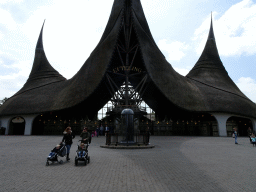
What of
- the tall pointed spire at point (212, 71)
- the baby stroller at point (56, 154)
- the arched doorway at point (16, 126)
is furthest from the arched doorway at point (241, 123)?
Answer: the arched doorway at point (16, 126)

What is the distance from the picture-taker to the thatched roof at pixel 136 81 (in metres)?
29.8

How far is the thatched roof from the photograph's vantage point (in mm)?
29812

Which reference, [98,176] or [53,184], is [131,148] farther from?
[53,184]

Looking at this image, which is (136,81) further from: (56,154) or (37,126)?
(56,154)

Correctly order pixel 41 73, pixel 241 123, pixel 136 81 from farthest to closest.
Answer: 1. pixel 41 73
2. pixel 136 81
3. pixel 241 123

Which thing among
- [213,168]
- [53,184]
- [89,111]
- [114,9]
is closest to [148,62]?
[114,9]

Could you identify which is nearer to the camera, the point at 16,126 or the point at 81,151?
the point at 81,151

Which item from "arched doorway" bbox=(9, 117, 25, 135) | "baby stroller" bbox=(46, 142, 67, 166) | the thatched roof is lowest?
"baby stroller" bbox=(46, 142, 67, 166)

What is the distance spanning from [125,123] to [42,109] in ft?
77.7

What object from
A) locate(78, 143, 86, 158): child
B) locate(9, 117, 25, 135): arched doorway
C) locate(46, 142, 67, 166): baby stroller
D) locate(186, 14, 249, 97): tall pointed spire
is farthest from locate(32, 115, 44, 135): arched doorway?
locate(78, 143, 86, 158): child

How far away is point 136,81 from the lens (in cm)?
3906

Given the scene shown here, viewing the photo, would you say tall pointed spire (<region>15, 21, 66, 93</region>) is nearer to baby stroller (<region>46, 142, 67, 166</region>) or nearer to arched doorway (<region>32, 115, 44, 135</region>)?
arched doorway (<region>32, 115, 44, 135</region>)

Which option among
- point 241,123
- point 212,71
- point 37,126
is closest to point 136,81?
point 212,71

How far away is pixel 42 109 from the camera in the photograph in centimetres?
3322
